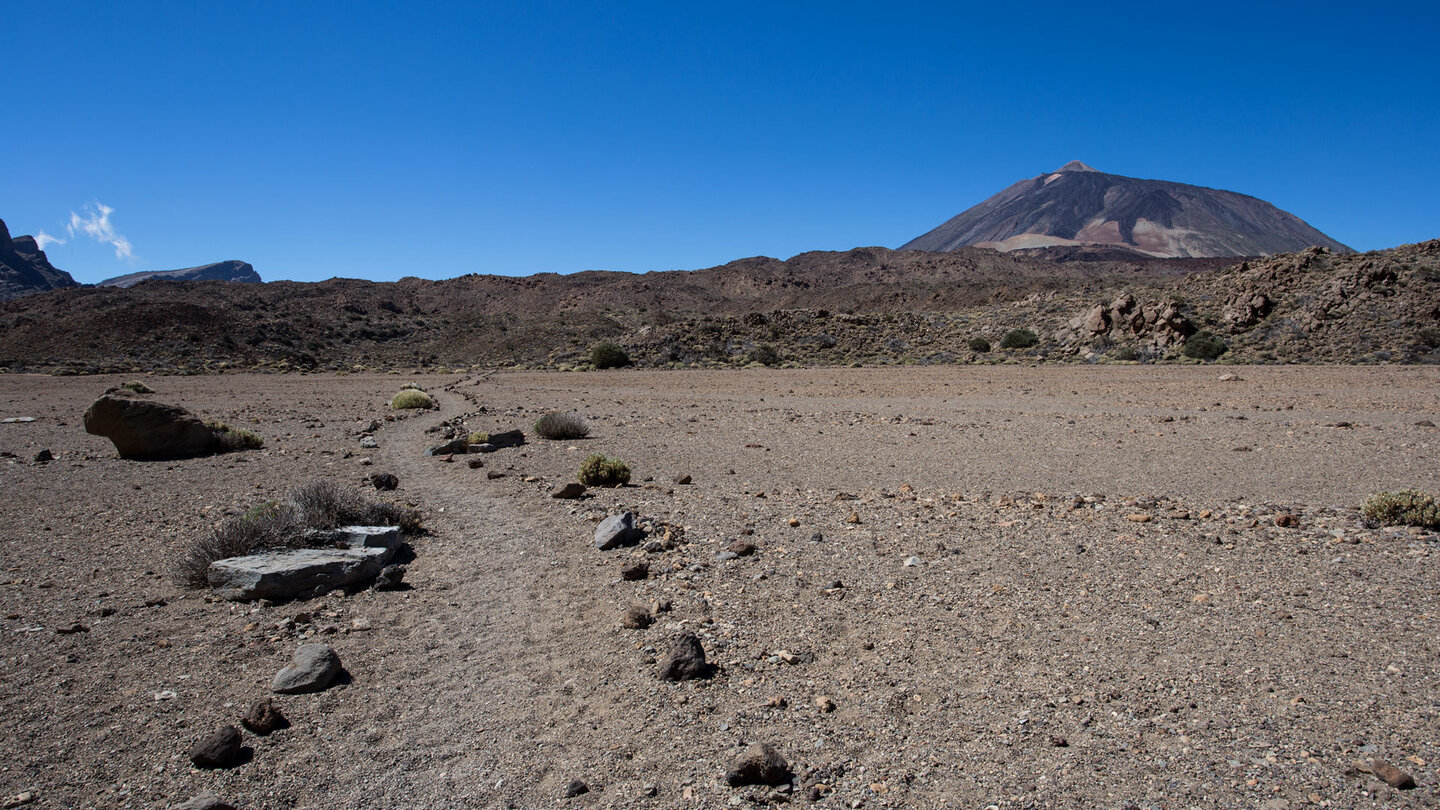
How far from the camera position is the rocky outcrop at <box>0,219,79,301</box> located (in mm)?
114875

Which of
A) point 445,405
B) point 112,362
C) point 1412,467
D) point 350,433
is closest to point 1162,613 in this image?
point 1412,467

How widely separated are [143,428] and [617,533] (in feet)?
33.7

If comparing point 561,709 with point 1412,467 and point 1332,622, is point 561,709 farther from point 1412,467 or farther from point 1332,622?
point 1412,467

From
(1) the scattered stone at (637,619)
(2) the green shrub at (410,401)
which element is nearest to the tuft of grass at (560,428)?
(2) the green shrub at (410,401)

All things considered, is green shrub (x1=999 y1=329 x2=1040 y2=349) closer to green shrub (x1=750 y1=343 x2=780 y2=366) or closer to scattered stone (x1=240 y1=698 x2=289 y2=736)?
green shrub (x1=750 y1=343 x2=780 y2=366)

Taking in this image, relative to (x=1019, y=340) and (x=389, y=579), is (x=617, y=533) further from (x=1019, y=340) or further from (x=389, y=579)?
(x=1019, y=340)

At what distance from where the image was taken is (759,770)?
3.36 m

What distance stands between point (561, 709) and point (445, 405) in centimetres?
2096

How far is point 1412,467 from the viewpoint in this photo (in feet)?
31.9

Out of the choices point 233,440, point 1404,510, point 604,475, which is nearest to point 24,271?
point 233,440

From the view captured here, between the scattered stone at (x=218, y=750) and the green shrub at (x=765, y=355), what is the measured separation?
38.2 m

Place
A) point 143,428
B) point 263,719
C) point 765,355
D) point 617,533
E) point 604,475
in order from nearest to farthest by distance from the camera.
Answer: point 263,719
point 617,533
point 604,475
point 143,428
point 765,355

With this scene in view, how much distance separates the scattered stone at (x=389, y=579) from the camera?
237 inches

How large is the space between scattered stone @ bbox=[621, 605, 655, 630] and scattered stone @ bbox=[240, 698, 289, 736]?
2039 mm
